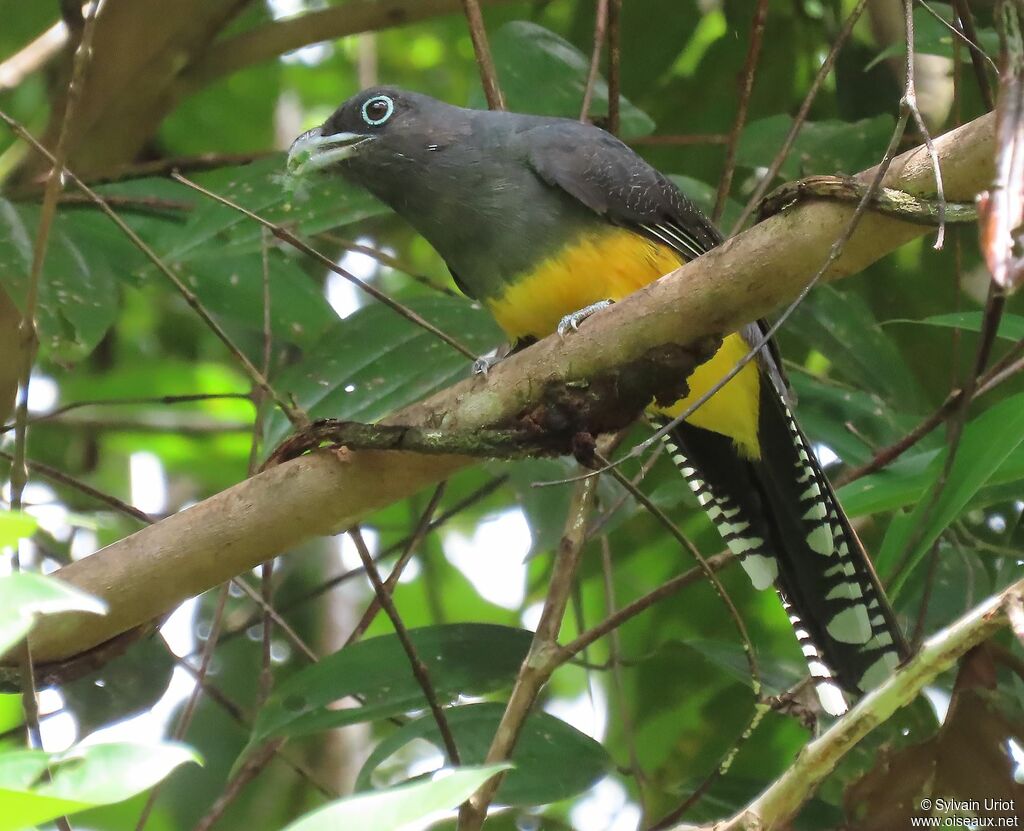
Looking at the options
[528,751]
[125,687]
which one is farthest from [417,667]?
[125,687]

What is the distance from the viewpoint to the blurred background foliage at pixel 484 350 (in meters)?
2.88

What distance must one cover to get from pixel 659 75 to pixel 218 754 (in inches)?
99.5

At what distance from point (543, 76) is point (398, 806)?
9.43 feet

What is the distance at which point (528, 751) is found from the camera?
269cm

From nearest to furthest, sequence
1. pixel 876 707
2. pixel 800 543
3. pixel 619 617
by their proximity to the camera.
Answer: pixel 876 707
pixel 619 617
pixel 800 543

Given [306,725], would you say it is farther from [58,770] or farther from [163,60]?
[163,60]

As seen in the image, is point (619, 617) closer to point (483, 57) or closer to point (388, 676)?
point (388, 676)

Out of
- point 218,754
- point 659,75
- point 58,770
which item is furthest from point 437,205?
point 58,770

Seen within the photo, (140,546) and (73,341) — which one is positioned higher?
(73,341)

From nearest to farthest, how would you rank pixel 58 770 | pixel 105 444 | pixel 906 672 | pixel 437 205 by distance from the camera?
pixel 58 770 → pixel 906 672 → pixel 437 205 → pixel 105 444

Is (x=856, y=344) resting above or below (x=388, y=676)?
above

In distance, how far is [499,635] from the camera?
2.85 m
